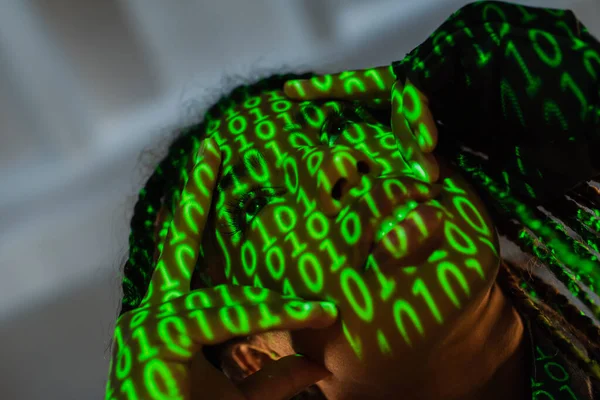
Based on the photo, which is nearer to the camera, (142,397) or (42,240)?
(142,397)

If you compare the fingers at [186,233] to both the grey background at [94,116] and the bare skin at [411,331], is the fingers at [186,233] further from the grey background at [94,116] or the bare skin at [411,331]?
the grey background at [94,116]

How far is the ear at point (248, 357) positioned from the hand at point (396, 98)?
1.08 feet

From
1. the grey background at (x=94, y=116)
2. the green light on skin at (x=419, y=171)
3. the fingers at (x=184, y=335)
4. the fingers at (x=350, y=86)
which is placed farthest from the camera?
the grey background at (x=94, y=116)

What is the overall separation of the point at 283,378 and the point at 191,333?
0.14m

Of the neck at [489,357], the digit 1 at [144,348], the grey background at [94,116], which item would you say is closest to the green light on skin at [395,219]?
the neck at [489,357]

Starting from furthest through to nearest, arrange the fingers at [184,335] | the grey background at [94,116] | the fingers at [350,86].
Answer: the grey background at [94,116]
the fingers at [350,86]
the fingers at [184,335]

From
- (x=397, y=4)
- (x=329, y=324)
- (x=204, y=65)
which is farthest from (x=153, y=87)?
(x=329, y=324)

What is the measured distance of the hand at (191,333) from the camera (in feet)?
1.90

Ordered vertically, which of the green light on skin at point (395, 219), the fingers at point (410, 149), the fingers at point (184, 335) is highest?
the fingers at point (410, 149)

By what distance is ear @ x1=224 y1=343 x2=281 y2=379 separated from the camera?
797 millimetres

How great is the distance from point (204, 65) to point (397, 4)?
0.47 m

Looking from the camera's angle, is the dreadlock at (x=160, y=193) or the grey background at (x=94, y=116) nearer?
the dreadlock at (x=160, y=193)

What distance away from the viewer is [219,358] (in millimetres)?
813

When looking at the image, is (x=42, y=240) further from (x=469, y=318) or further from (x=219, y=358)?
(x=469, y=318)
